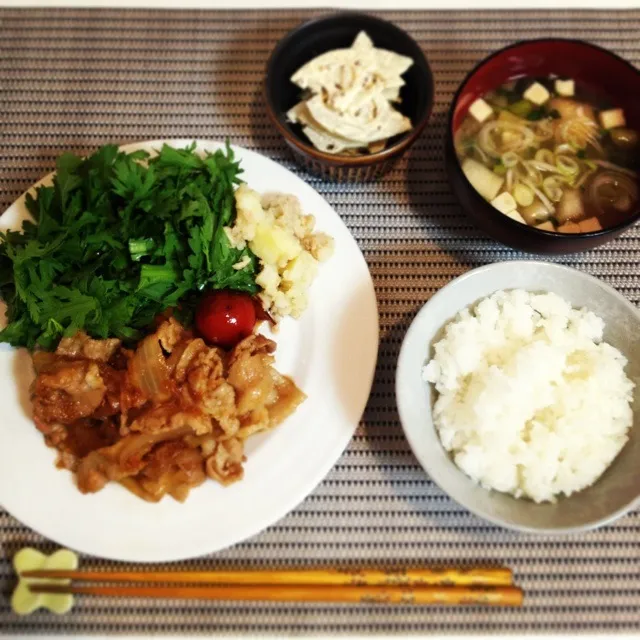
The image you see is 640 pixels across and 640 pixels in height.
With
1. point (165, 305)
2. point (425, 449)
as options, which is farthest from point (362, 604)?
point (165, 305)

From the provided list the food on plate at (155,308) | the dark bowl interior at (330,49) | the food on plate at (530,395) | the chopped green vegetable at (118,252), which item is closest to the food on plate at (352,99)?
the dark bowl interior at (330,49)

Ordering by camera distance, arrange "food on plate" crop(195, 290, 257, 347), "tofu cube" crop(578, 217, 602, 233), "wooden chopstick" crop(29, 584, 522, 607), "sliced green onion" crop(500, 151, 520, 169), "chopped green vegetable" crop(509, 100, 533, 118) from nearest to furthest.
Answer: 1. "wooden chopstick" crop(29, 584, 522, 607)
2. "food on plate" crop(195, 290, 257, 347)
3. "tofu cube" crop(578, 217, 602, 233)
4. "sliced green onion" crop(500, 151, 520, 169)
5. "chopped green vegetable" crop(509, 100, 533, 118)

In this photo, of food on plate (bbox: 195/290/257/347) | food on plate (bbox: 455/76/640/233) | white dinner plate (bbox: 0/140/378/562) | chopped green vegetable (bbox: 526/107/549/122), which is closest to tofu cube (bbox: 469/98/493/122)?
food on plate (bbox: 455/76/640/233)

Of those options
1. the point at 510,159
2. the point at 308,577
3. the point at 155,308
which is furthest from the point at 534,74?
the point at 308,577

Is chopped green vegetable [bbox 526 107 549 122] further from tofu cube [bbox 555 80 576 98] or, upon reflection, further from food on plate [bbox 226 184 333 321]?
food on plate [bbox 226 184 333 321]

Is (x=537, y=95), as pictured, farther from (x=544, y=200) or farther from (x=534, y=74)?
(x=544, y=200)

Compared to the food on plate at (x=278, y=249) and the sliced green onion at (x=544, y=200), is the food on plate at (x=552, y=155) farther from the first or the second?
the food on plate at (x=278, y=249)
